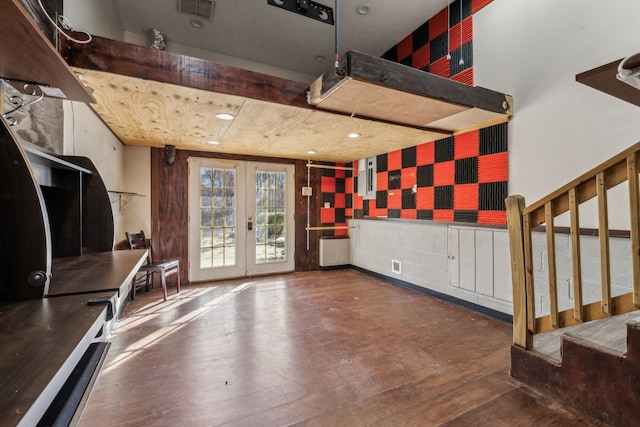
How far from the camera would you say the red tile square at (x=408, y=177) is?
160 inches

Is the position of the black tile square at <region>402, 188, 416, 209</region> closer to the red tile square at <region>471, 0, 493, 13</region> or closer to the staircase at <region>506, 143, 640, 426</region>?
the staircase at <region>506, 143, 640, 426</region>

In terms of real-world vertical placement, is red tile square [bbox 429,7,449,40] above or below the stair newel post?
above

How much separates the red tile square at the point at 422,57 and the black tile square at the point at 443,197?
173cm

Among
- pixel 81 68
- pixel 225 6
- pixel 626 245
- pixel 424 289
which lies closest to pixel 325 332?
pixel 424 289

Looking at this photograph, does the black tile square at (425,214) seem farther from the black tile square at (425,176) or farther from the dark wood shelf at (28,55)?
the dark wood shelf at (28,55)

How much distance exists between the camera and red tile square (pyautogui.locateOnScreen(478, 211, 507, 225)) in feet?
9.61

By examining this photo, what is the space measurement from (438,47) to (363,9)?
1.07 meters

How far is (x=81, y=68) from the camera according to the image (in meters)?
1.75

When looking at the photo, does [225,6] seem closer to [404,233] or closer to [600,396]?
[404,233]

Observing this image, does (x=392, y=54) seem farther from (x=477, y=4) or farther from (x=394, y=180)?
(x=394, y=180)

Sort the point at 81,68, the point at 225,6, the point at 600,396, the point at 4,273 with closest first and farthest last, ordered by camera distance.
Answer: the point at 4,273 < the point at 600,396 < the point at 81,68 < the point at 225,6

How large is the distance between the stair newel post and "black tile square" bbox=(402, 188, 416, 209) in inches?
81.6

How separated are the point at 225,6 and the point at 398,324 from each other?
4.16m

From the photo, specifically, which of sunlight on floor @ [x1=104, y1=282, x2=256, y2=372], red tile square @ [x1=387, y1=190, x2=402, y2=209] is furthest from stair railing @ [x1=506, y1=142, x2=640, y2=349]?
sunlight on floor @ [x1=104, y1=282, x2=256, y2=372]
